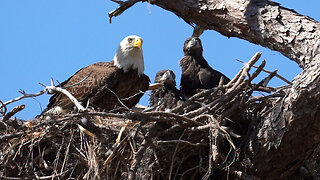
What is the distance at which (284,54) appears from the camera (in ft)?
17.3

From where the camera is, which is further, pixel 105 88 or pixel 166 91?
pixel 166 91

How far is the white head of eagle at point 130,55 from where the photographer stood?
6832mm

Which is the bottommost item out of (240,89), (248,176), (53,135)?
(248,176)

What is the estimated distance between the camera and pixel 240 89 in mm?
4992

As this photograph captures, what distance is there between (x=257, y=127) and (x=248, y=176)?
460 millimetres

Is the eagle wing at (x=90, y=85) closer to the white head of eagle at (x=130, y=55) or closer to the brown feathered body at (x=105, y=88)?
the brown feathered body at (x=105, y=88)

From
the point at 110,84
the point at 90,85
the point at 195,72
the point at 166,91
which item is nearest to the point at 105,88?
the point at 110,84

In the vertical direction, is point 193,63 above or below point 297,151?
above

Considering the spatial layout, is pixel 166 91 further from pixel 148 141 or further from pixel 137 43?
pixel 148 141

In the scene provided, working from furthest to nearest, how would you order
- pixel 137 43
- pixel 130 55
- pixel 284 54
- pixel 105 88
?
pixel 137 43, pixel 130 55, pixel 105 88, pixel 284 54

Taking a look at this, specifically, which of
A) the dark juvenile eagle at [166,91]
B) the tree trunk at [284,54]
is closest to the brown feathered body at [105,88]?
the dark juvenile eagle at [166,91]

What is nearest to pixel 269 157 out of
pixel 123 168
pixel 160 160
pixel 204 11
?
pixel 160 160

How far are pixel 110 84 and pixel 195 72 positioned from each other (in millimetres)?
1254

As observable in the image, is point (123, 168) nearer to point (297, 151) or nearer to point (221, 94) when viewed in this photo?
point (221, 94)
